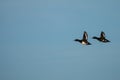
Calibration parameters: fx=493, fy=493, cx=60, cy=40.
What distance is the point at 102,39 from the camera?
13412 centimetres

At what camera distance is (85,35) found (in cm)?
13212

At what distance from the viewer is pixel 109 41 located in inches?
5221

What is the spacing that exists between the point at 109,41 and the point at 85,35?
6693mm

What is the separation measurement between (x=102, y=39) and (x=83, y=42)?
17.4 feet

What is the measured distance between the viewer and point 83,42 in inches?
5256

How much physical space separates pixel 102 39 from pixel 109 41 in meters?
2.37

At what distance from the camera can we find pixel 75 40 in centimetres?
13800

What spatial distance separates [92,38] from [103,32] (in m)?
4.93

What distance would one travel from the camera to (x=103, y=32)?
134875 mm

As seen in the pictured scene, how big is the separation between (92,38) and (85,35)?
6.94 metres

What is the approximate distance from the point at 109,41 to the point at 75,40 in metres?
10.5
